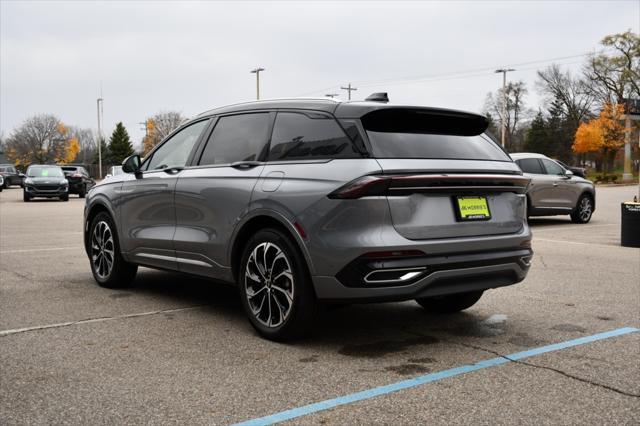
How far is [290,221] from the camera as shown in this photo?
4.71 metres

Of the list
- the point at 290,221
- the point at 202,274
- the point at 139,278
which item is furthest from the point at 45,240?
the point at 290,221

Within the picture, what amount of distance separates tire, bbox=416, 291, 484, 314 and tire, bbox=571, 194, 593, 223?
11678mm

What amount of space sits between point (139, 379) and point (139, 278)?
4.09 meters

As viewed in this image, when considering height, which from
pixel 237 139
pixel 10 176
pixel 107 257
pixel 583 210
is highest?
pixel 237 139

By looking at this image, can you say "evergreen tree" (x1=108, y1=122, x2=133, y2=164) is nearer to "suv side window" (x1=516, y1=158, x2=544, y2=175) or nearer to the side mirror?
"suv side window" (x1=516, y1=158, x2=544, y2=175)

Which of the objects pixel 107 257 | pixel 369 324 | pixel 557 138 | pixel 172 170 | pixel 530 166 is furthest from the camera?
pixel 557 138

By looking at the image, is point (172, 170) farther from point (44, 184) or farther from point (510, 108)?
point (510, 108)

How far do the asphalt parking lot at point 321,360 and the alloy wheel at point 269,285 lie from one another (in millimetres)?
221

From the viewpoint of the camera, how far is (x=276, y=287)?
489 centimetres

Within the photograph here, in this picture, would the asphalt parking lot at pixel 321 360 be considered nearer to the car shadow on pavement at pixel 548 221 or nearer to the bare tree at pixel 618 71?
the car shadow on pavement at pixel 548 221

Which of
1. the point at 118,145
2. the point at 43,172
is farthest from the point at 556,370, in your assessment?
the point at 118,145

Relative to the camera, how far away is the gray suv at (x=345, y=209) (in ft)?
14.5

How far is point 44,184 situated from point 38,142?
82500 mm

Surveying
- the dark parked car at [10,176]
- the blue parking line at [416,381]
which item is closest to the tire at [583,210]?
the blue parking line at [416,381]
